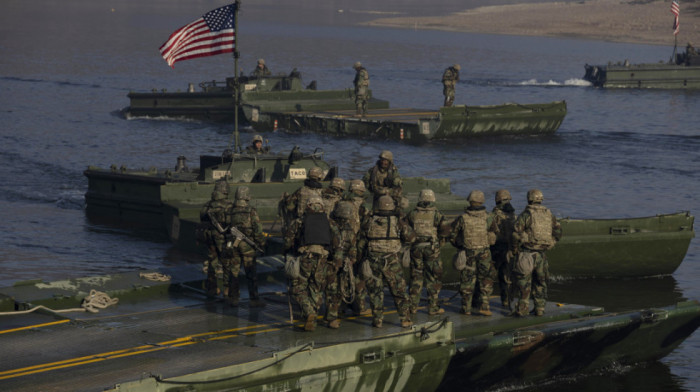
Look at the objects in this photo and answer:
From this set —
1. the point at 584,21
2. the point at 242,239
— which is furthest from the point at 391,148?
the point at 584,21

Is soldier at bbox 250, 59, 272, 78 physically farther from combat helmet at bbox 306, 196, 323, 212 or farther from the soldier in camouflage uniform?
combat helmet at bbox 306, 196, 323, 212

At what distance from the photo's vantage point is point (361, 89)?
145ft

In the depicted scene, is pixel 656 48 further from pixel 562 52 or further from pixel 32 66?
pixel 32 66

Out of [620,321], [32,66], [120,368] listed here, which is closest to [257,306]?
[120,368]

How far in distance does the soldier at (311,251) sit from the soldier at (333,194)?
991 millimetres

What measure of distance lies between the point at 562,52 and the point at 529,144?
258 ft

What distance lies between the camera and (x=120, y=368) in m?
13.4

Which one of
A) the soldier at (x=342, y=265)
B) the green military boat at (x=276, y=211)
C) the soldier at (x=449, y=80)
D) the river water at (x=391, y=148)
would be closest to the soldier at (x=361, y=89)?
the river water at (x=391, y=148)

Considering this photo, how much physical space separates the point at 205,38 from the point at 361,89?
18.1 meters

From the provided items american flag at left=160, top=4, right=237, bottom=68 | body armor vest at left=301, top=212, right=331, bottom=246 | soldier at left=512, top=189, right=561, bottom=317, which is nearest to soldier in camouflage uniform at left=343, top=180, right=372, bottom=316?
body armor vest at left=301, top=212, right=331, bottom=246

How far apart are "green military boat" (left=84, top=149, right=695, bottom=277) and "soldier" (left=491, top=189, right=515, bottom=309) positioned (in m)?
4.39

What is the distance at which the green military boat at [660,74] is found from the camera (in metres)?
63.7

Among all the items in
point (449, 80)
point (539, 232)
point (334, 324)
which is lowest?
point (334, 324)

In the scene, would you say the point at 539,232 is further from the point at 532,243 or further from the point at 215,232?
the point at 215,232
